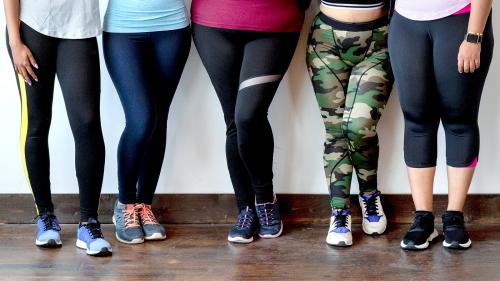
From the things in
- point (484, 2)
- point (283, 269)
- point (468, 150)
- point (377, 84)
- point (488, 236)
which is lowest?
point (488, 236)

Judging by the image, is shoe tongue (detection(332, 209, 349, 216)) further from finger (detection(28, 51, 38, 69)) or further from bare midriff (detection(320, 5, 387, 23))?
finger (detection(28, 51, 38, 69))

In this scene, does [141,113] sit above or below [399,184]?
above

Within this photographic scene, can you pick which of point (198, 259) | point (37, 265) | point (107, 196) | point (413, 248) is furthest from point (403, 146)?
point (37, 265)

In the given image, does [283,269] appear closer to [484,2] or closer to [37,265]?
[37,265]

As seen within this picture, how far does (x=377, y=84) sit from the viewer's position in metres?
2.97

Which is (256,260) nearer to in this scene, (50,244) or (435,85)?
(50,244)

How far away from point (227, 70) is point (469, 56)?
2.89 feet

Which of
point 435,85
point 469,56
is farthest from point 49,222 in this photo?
point 469,56

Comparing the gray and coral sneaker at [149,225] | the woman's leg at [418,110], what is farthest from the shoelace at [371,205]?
the gray and coral sneaker at [149,225]

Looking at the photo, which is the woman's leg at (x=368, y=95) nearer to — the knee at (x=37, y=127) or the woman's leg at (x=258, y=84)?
the woman's leg at (x=258, y=84)

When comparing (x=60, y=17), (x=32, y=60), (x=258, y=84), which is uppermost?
(x=60, y=17)

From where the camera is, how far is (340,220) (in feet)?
10.1

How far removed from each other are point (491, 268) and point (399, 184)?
630 millimetres

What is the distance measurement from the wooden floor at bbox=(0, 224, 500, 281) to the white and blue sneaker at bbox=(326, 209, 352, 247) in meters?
0.03
